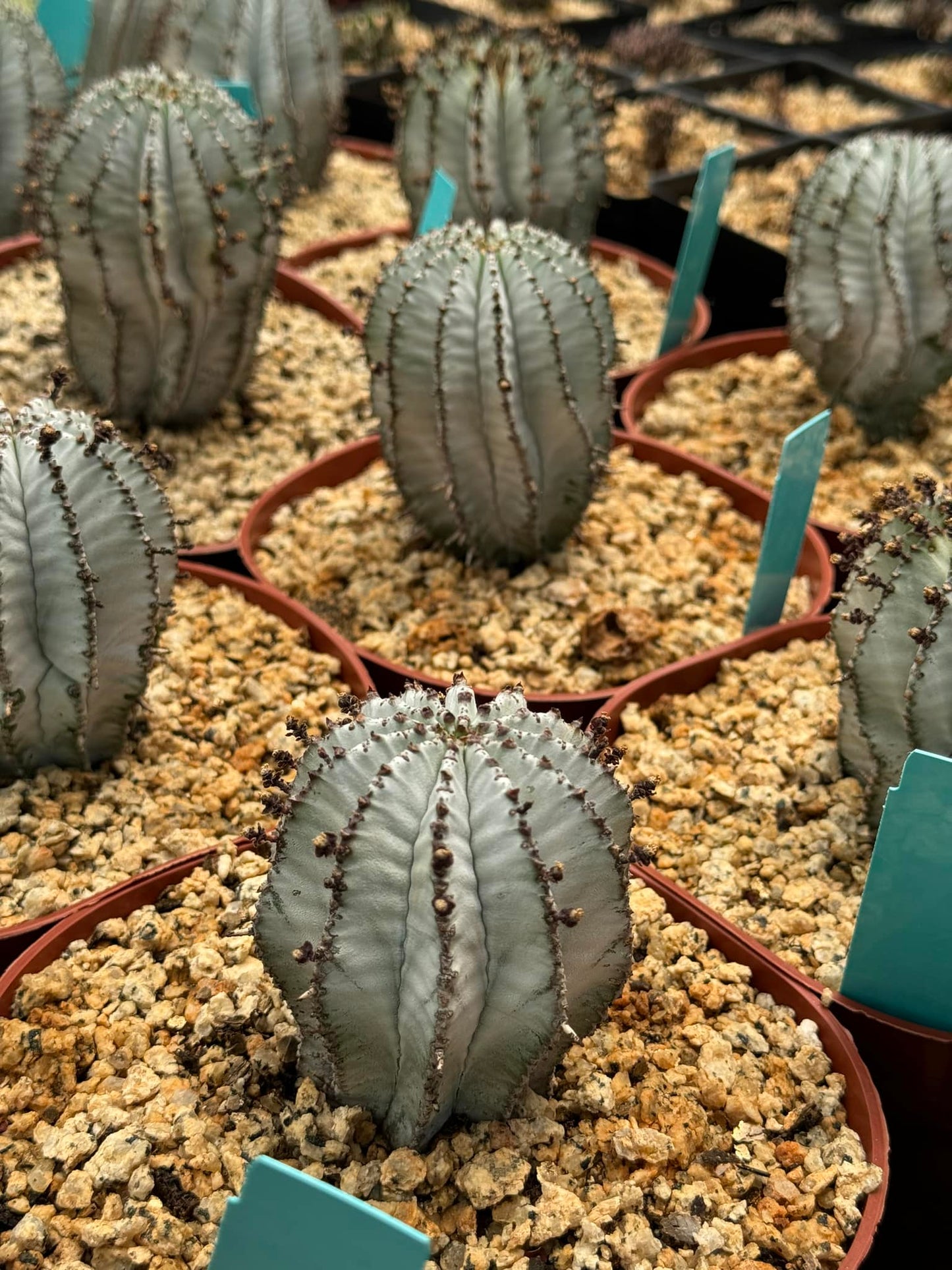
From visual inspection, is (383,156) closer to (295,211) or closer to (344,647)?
(295,211)

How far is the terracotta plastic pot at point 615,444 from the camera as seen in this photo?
6.57ft

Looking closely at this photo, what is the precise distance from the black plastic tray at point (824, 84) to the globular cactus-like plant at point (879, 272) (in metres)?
1.35

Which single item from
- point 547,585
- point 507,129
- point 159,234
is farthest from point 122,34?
point 547,585

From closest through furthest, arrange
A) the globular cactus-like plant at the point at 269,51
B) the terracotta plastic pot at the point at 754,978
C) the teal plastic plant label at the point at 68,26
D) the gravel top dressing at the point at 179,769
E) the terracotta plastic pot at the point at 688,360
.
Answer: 1. the terracotta plastic pot at the point at 754,978
2. the gravel top dressing at the point at 179,769
3. the terracotta plastic pot at the point at 688,360
4. the globular cactus-like plant at the point at 269,51
5. the teal plastic plant label at the point at 68,26

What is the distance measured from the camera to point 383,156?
13.2 feet

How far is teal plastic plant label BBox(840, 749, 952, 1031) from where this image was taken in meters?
1.40

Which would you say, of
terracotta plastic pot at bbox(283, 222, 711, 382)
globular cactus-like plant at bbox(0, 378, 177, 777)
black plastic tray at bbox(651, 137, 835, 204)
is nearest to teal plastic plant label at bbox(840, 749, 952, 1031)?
globular cactus-like plant at bbox(0, 378, 177, 777)

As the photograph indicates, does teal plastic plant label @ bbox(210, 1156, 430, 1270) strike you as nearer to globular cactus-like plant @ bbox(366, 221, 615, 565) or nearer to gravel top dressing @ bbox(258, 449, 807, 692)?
gravel top dressing @ bbox(258, 449, 807, 692)

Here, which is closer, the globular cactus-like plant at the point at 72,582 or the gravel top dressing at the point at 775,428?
the globular cactus-like plant at the point at 72,582

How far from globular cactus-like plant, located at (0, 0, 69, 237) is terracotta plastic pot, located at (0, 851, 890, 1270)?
203cm

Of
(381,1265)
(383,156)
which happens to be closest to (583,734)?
(381,1265)

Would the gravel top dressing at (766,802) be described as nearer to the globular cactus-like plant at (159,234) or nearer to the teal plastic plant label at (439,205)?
the teal plastic plant label at (439,205)

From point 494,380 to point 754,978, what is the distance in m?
0.98

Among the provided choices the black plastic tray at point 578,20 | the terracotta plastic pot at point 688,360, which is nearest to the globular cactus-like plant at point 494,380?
the terracotta plastic pot at point 688,360
